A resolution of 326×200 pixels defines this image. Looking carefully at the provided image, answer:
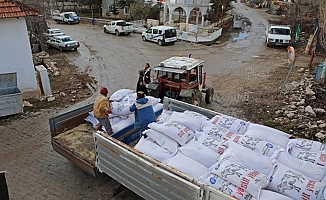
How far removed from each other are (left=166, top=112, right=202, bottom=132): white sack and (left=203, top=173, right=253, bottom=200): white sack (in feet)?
4.41

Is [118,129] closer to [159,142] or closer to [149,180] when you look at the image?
[159,142]

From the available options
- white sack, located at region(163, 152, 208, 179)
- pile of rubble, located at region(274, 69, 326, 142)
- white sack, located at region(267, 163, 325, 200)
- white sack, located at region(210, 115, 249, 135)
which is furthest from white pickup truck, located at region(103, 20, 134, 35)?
white sack, located at region(267, 163, 325, 200)

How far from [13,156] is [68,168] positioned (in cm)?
162

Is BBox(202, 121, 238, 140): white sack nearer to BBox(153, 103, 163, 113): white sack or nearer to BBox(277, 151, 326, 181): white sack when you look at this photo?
BBox(277, 151, 326, 181): white sack

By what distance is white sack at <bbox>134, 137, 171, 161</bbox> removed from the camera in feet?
17.1

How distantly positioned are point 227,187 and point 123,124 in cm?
323

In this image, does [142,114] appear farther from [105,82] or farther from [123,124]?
[105,82]

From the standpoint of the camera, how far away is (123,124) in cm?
696

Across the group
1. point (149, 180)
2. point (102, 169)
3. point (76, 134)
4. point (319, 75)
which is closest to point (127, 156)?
point (149, 180)

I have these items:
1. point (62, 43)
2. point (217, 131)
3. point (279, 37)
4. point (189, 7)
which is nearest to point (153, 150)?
point (217, 131)

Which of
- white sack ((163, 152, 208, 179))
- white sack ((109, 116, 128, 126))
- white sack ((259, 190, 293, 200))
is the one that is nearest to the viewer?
white sack ((259, 190, 293, 200))

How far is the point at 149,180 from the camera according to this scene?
4.80 metres

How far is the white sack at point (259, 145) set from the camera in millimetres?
5031

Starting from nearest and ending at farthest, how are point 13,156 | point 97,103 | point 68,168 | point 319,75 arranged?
point 97,103 → point 68,168 → point 13,156 → point 319,75
